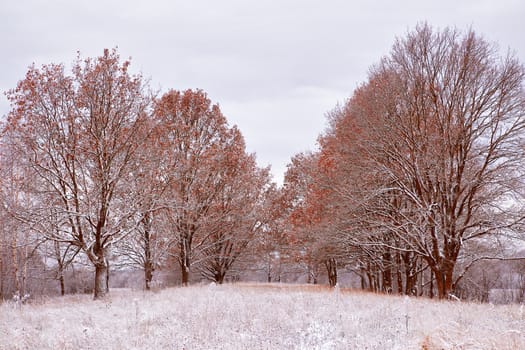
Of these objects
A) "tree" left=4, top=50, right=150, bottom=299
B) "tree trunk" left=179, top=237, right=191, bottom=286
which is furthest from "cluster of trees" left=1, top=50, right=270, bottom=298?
"tree trunk" left=179, top=237, right=191, bottom=286

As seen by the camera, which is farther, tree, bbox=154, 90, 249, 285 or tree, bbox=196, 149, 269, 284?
tree, bbox=196, 149, 269, 284

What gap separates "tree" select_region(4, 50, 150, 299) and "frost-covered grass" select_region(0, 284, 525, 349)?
486 cm

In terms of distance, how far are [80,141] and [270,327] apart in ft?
37.1

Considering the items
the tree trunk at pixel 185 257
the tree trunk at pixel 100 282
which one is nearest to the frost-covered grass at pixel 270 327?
the tree trunk at pixel 100 282

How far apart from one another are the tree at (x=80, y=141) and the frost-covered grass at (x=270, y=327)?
4.86m

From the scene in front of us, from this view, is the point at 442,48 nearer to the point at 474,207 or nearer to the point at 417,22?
the point at 417,22

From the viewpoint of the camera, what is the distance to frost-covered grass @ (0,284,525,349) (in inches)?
289

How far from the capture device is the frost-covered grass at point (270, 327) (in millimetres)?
7332

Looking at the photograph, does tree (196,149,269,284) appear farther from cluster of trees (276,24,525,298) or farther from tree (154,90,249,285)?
cluster of trees (276,24,525,298)

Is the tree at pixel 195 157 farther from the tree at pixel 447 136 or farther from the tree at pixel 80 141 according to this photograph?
the tree at pixel 447 136

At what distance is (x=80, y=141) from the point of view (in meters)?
15.8

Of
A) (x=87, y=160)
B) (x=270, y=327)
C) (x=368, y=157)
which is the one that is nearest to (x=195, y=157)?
(x=87, y=160)

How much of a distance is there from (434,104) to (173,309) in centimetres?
1286

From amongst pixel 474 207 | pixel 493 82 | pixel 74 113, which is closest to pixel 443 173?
pixel 474 207
